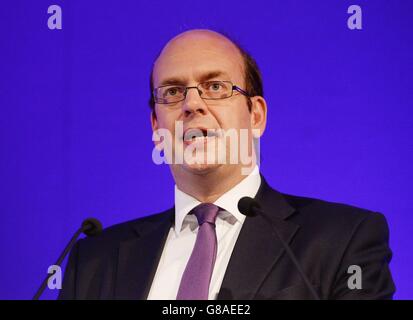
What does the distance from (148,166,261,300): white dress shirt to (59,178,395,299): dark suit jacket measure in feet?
0.08

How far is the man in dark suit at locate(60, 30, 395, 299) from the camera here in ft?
5.76

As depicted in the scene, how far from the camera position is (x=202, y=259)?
1.87 meters

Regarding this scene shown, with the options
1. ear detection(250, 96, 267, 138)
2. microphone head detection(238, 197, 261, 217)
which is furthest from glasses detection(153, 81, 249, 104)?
microphone head detection(238, 197, 261, 217)

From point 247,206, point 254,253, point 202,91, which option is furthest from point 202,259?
point 202,91

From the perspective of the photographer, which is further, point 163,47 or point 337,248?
point 163,47

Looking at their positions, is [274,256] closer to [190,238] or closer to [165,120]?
[190,238]

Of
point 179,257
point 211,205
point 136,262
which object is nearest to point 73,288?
point 136,262

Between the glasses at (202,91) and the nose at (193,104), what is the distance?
2 centimetres

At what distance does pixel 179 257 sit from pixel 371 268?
1.77 feet

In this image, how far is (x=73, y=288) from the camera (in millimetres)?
2020

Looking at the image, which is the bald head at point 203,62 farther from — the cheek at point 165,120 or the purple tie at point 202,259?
the purple tie at point 202,259

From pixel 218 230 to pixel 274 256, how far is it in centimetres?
23
